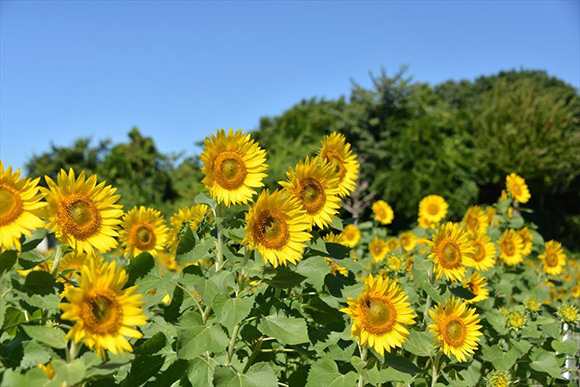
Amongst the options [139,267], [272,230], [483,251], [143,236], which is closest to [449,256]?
[483,251]

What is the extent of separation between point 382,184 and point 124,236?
1737 centimetres

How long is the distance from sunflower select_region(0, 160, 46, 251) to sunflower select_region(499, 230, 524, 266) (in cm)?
381

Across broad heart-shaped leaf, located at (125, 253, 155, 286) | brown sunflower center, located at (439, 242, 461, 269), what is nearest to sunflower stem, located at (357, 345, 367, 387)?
brown sunflower center, located at (439, 242, 461, 269)

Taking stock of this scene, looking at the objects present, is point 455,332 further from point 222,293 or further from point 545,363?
point 222,293

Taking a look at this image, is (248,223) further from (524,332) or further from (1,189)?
(524,332)

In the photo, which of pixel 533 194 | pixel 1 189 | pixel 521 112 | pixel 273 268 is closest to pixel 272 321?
pixel 273 268

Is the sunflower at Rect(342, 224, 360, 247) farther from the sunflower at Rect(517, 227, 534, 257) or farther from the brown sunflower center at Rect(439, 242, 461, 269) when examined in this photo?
the brown sunflower center at Rect(439, 242, 461, 269)

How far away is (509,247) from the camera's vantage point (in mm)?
4512

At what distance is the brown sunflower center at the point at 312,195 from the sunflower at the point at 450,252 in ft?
3.02

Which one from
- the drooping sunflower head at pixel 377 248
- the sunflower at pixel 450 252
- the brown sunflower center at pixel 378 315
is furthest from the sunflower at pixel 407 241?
the brown sunflower center at pixel 378 315

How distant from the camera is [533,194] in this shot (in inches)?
889

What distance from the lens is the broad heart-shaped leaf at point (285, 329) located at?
85.7 inches

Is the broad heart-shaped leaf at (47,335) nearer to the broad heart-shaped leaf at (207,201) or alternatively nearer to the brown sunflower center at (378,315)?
the broad heart-shaped leaf at (207,201)

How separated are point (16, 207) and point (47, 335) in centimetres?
47
